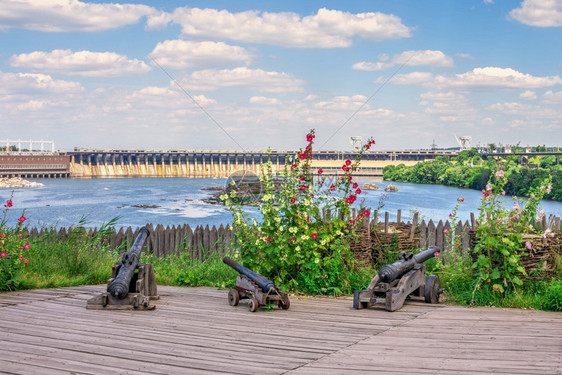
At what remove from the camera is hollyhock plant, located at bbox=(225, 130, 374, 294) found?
820cm

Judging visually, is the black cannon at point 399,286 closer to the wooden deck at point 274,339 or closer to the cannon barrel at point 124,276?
the wooden deck at point 274,339

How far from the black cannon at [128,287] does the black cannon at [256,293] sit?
985 mm

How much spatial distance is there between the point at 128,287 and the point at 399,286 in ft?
9.92

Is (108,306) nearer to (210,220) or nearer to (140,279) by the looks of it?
(140,279)

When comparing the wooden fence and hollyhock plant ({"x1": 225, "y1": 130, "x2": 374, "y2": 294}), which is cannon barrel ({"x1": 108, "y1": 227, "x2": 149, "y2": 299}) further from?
the wooden fence

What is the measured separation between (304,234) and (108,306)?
8.19ft

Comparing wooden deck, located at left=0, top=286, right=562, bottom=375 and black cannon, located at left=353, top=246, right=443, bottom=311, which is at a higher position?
black cannon, located at left=353, top=246, right=443, bottom=311

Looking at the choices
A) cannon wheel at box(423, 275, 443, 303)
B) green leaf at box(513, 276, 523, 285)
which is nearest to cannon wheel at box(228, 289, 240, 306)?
cannon wheel at box(423, 275, 443, 303)

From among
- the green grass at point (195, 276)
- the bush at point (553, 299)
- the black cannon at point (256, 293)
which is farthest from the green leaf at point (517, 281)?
the black cannon at point (256, 293)

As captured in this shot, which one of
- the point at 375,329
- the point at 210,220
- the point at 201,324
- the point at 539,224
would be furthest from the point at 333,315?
the point at 210,220

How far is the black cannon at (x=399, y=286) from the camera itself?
23.9ft

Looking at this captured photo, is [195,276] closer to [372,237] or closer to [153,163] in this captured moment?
[372,237]

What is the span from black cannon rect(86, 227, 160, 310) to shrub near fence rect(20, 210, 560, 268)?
2975mm

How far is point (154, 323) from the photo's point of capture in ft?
21.1
